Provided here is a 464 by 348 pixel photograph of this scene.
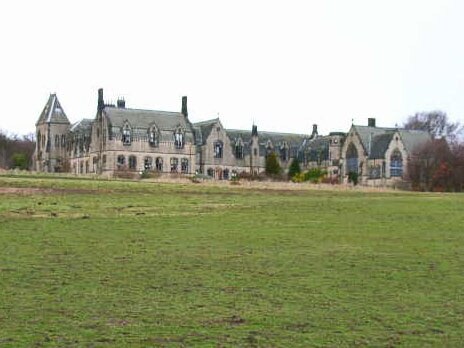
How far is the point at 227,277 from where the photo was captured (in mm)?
20922

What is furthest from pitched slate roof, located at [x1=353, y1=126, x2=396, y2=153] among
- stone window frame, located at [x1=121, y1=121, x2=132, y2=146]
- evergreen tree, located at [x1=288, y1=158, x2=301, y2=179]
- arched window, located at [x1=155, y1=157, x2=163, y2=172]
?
stone window frame, located at [x1=121, y1=121, x2=132, y2=146]

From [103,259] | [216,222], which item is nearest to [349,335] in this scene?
[103,259]

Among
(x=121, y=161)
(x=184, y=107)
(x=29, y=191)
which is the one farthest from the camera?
(x=184, y=107)

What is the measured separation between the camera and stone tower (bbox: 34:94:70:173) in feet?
399

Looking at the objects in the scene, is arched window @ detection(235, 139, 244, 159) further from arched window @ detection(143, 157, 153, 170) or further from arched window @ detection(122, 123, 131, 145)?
arched window @ detection(122, 123, 131, 145)

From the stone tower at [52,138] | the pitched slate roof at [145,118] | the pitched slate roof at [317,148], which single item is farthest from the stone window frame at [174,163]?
the pitched slate roof at [317,148]

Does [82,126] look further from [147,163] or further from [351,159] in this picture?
[351,159]

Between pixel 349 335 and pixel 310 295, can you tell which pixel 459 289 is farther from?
pixel 349 335

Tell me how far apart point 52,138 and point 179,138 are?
67.4 feet

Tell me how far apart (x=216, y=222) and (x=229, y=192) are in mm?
21018

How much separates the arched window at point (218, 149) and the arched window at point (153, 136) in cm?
991

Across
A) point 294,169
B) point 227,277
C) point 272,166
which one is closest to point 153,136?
point 272,166

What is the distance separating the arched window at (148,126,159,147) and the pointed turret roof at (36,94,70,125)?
721 inches

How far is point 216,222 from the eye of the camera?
3484 cm
